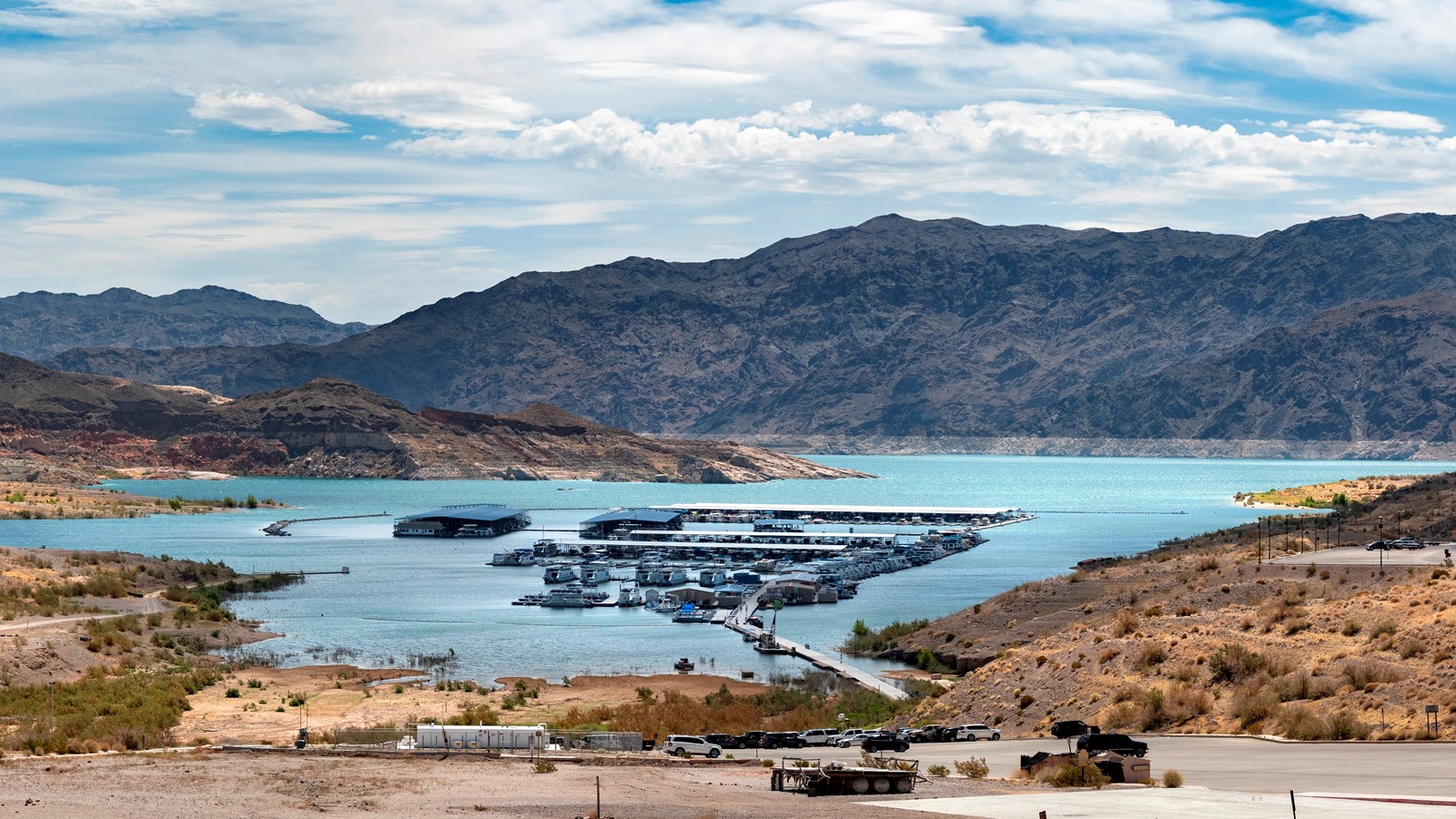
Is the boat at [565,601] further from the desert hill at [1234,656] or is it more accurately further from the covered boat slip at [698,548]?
the covered boat slip at [698,548]

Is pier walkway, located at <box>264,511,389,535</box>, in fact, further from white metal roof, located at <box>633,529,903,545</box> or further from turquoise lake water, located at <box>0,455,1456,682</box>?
white metal roof, located at <box>633,529,903,545</box>

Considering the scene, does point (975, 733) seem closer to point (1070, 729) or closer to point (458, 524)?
point (1070, 729)

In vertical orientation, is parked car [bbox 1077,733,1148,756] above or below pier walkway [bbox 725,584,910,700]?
above

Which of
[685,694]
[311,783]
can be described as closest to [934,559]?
[685,694]

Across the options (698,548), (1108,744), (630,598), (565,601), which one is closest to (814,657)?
(565,601)

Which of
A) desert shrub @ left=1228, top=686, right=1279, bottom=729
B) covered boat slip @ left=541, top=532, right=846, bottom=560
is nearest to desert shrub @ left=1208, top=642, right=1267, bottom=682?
desert shrub @ left=1228, top=686, right=1279, bottom=729

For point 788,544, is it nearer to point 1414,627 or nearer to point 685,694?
point 685,694
